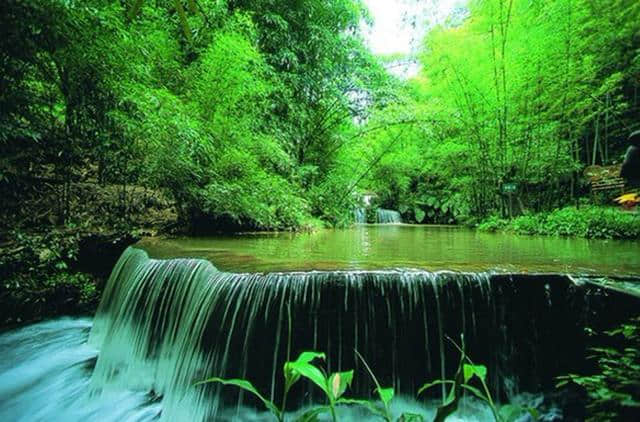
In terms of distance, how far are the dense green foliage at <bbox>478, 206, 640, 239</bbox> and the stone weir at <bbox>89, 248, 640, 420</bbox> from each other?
13.4 feet

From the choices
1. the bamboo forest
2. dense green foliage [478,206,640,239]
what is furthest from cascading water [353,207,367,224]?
dense green foliage [478,206,640,239]

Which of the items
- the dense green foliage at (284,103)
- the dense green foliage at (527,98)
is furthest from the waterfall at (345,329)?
the dense green foliage at (527,98)

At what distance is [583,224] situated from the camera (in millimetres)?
6066

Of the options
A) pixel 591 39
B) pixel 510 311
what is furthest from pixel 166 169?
pixel 591 39

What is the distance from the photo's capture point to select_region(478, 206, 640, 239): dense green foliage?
213 inches

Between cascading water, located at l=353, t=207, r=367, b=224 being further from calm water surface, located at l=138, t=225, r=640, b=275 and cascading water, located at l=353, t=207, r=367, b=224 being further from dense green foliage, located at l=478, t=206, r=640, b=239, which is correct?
calm water surface, located at l=138, t=225, r=640, b=275

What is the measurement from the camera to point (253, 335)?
2.64 m

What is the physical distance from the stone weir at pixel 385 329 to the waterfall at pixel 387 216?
11169 millimetres

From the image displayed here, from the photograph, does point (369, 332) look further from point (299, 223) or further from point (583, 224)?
point (583, 224)

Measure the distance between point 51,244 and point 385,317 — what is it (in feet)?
15.3

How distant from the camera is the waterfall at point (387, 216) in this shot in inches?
546

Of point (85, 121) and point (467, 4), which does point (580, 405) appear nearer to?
point (85, 121)

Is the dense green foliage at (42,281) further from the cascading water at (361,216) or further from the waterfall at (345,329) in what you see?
the cascading water at (361,216)

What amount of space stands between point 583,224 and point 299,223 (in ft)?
18.5
